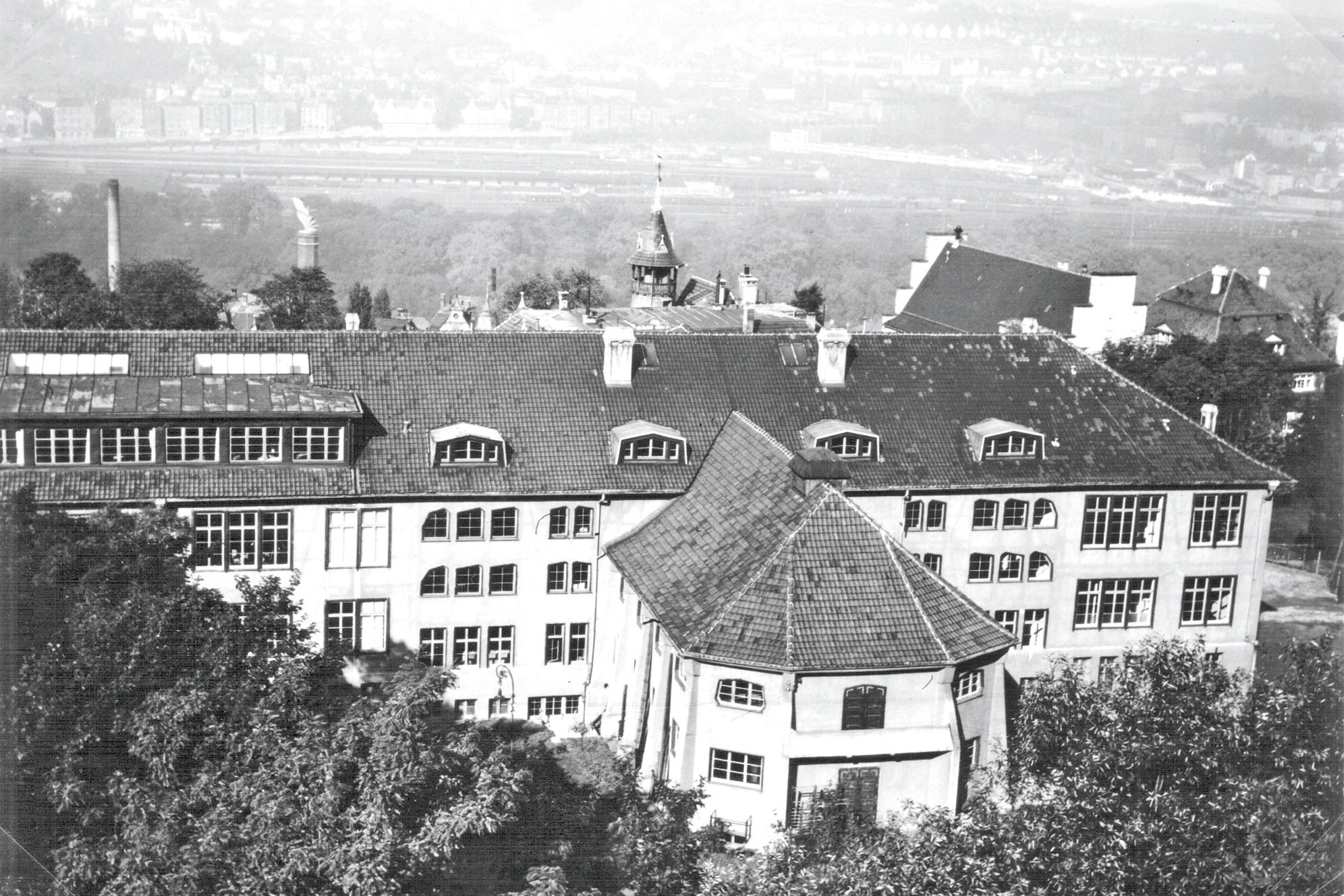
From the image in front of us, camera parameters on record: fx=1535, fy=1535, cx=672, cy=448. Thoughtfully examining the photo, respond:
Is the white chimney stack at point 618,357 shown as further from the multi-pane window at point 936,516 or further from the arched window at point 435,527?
the multi-pane window at point 936,516

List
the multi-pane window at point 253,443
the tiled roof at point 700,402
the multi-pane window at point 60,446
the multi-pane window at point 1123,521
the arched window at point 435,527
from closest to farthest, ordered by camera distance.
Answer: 1. the multi-pane window at point 60,446
2. the multi-pane window at point 253,443
3. the arched window at point 435,527
4. the tiled roof at point 700,402
5. the multi-pane window at point 1123,521

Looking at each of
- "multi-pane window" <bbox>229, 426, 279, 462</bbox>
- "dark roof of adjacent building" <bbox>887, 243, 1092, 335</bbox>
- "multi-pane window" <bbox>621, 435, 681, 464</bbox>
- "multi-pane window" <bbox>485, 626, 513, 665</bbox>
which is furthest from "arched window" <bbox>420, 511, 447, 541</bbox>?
"dark roof of adjacent building" <bbox>887, 243, 1092, 335</bbox>

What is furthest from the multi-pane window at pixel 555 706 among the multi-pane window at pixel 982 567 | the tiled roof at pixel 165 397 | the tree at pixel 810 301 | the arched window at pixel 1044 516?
the tree at pixel 810 301

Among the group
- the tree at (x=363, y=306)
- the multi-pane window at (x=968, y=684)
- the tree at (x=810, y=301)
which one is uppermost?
the tree at (x=810, y=301)

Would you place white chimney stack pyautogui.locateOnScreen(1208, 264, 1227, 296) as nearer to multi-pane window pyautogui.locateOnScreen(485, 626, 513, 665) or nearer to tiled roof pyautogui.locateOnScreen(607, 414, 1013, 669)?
tiled roof pyautogui.locateOnScreen(607, 414, 1013, 669)

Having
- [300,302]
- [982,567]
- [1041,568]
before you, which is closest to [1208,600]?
[1041,568]

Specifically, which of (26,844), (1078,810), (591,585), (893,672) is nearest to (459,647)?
(591,585)
